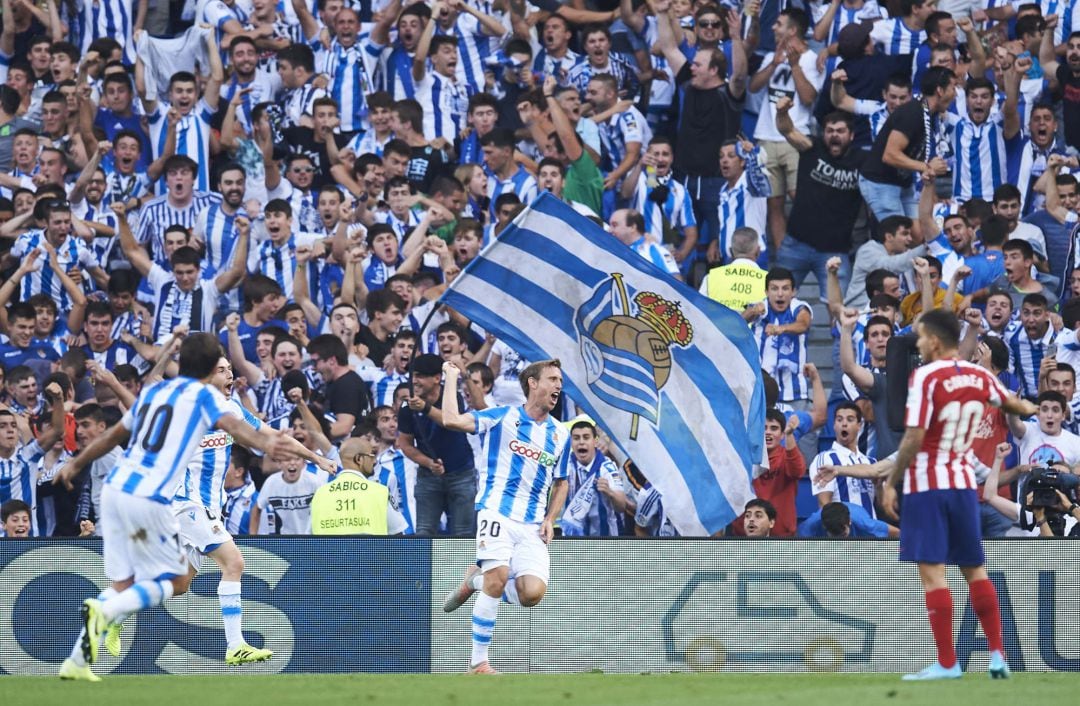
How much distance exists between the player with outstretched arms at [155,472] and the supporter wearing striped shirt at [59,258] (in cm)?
793

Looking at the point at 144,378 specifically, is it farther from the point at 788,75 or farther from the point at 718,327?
the point at 788,75

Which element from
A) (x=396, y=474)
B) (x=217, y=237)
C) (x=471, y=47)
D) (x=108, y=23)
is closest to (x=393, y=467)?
(x=396, y=474)

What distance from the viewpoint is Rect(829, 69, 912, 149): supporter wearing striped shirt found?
63.2 feet

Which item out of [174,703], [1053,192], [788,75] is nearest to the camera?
[174,703]

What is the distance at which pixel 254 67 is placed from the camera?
21.0 m

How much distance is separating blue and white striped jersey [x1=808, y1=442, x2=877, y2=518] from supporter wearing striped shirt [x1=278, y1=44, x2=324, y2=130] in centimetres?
745

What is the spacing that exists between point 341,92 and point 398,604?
7.73 metres

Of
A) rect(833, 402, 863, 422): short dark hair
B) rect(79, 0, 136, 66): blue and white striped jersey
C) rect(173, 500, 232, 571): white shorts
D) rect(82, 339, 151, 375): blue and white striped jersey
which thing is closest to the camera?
rect(173, 500, 232, 571): white shorts

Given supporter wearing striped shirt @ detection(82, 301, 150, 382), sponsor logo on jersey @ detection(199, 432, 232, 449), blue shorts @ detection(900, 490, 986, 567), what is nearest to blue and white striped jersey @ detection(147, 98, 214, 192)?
supporter wearing striped shirt @ detection(82, 301, 150, 382)

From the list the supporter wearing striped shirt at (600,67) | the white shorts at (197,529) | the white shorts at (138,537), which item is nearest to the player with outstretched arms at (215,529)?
the white shorts at (197,529)

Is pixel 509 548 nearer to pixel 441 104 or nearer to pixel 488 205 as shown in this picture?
pixel 488 205

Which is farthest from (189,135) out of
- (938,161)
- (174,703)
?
(174,703)

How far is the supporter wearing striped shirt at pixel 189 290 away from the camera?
18.5 metres

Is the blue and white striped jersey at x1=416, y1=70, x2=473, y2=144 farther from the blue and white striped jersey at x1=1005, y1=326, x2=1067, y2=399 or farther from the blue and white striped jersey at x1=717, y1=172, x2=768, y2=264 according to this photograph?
the blue and white striped jersey at x1=1005, y1=326, x2=1067, y2=399
